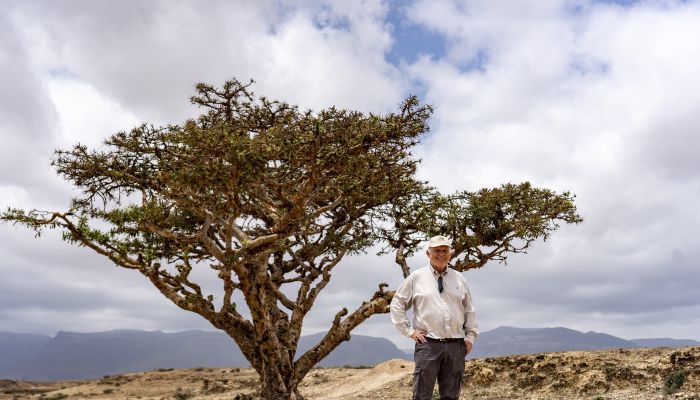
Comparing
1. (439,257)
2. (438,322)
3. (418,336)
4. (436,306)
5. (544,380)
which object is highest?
(439,257)

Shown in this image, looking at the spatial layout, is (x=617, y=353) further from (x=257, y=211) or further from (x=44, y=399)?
(x=44, y=399)

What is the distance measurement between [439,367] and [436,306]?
813mm

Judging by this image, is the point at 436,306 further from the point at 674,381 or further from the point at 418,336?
the point at 674,381

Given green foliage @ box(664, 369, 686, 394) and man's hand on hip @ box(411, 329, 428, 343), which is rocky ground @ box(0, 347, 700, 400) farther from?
man's hand on hip @ box(411, 329, 428, 343)

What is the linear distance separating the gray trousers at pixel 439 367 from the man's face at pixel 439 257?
995 millimetres

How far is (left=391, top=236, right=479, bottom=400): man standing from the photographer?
7.61 m

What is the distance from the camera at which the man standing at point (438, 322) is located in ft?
25.0

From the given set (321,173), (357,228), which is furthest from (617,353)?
(321,173)

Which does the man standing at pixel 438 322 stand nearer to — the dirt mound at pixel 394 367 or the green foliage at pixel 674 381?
the green foliage at pixel 674 381

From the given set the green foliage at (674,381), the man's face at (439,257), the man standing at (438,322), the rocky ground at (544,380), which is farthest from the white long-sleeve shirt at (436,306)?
the green foliage at (674,381)

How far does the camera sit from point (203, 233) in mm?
15867

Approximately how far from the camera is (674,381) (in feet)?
58.2

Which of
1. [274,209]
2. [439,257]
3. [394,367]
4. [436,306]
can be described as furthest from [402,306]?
[394,367]

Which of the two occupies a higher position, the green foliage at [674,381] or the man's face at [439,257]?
the man's face at [439,257]
